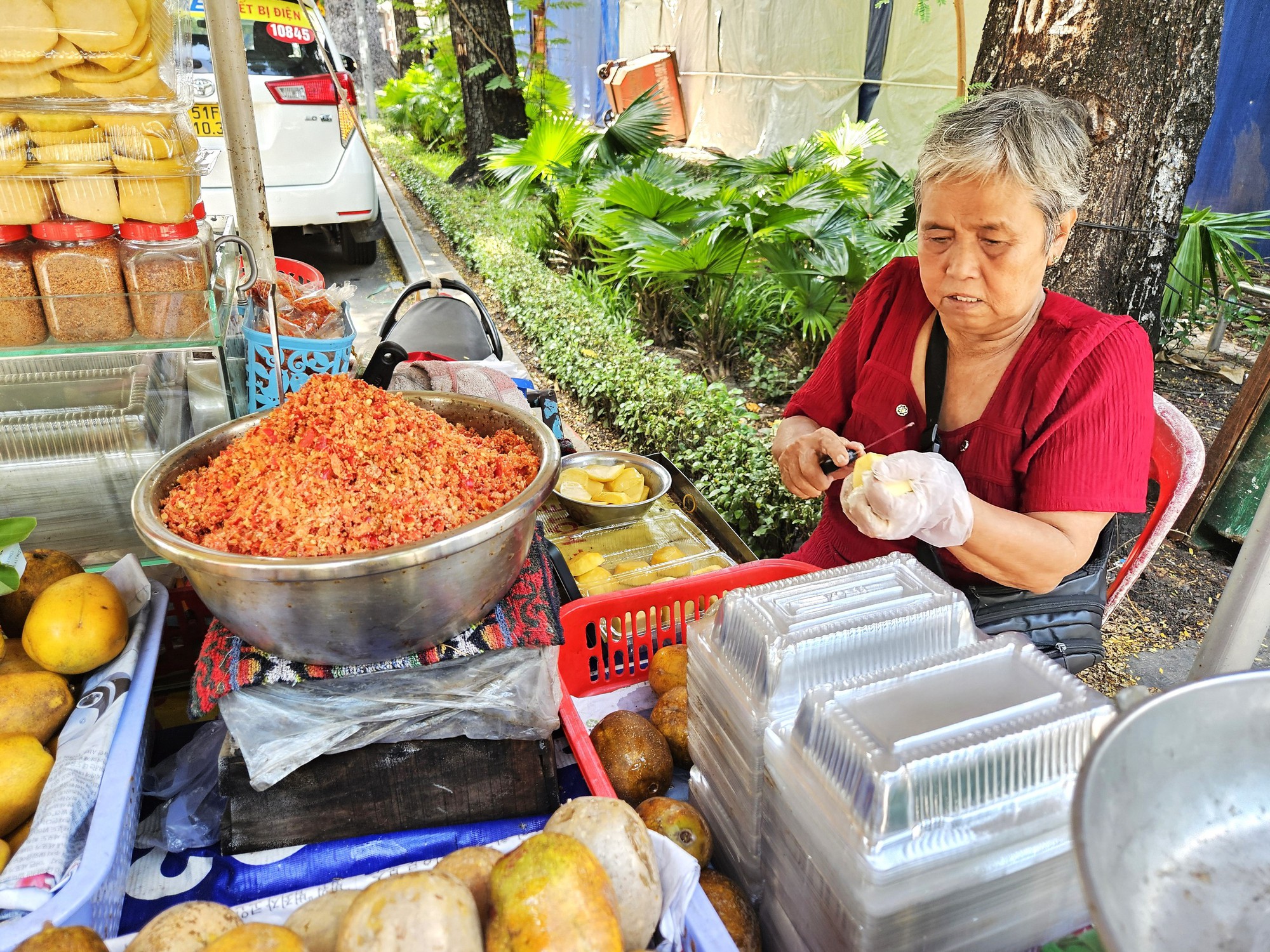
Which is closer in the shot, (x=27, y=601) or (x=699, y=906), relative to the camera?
(x=699, y=906)

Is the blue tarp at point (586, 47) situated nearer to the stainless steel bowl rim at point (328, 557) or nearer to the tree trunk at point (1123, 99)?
the tree trunk at point (1123, 99)

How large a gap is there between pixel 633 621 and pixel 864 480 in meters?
0.64

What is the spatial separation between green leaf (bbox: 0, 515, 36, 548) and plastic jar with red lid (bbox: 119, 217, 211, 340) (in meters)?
0.54

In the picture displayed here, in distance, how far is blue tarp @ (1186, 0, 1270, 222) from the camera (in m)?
6.00

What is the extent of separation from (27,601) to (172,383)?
91 centimetres

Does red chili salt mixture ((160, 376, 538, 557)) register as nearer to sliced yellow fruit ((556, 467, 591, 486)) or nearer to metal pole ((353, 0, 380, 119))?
sliced yellow fruit ((556, 467, 591, 486))

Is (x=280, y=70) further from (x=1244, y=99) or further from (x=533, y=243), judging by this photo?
(x=1244, y=99)

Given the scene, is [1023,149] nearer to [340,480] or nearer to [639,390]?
[340,480]

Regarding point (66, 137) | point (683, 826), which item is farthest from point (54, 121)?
point (683, 826)

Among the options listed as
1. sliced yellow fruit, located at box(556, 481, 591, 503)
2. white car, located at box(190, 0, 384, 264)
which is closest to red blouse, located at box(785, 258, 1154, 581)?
sliced yellow fruit, located at box(556, 481, 591, 503)

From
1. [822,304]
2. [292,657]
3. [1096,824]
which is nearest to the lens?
[1096,824]

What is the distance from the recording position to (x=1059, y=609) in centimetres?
191

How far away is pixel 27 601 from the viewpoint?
5.03 feet

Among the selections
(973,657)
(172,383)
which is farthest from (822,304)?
(973,657)
